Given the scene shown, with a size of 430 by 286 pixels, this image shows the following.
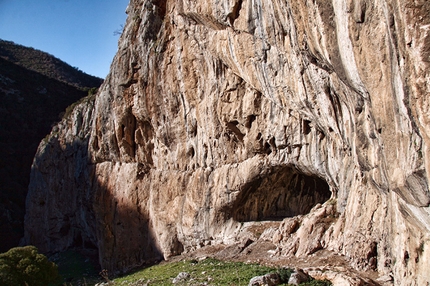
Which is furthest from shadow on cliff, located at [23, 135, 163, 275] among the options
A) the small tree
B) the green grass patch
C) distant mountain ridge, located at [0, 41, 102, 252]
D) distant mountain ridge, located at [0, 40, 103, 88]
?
distant mountain ridge, located at [0, 40, 103, 88]

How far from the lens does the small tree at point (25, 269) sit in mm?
17047

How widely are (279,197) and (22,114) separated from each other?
44.7 meters

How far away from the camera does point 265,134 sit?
47.6ft

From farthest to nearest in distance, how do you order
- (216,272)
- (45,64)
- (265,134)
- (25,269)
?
(45,64) → (25,269) → (265,134) → (216,272)

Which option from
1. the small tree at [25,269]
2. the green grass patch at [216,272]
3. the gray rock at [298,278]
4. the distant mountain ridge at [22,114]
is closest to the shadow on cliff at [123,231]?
the small tree at [25,269]

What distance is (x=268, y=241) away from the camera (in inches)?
567

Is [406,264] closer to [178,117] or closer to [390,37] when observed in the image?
[390,37]

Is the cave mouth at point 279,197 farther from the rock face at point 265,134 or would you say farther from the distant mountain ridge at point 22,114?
the distant mountain ridge at point 22,114

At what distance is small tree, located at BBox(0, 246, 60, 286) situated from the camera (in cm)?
1705

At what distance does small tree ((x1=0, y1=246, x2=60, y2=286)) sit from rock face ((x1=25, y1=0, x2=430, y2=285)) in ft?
12.6

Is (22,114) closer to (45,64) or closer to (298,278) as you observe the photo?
(45,64)

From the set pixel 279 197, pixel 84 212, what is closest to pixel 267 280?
pixel 279 197

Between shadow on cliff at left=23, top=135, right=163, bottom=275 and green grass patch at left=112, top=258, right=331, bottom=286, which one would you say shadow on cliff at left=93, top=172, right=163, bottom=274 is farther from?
green grass patch at left=112, top=258, right=331, bottom=286

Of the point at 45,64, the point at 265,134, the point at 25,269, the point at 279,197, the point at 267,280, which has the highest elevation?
the point at 45,64
